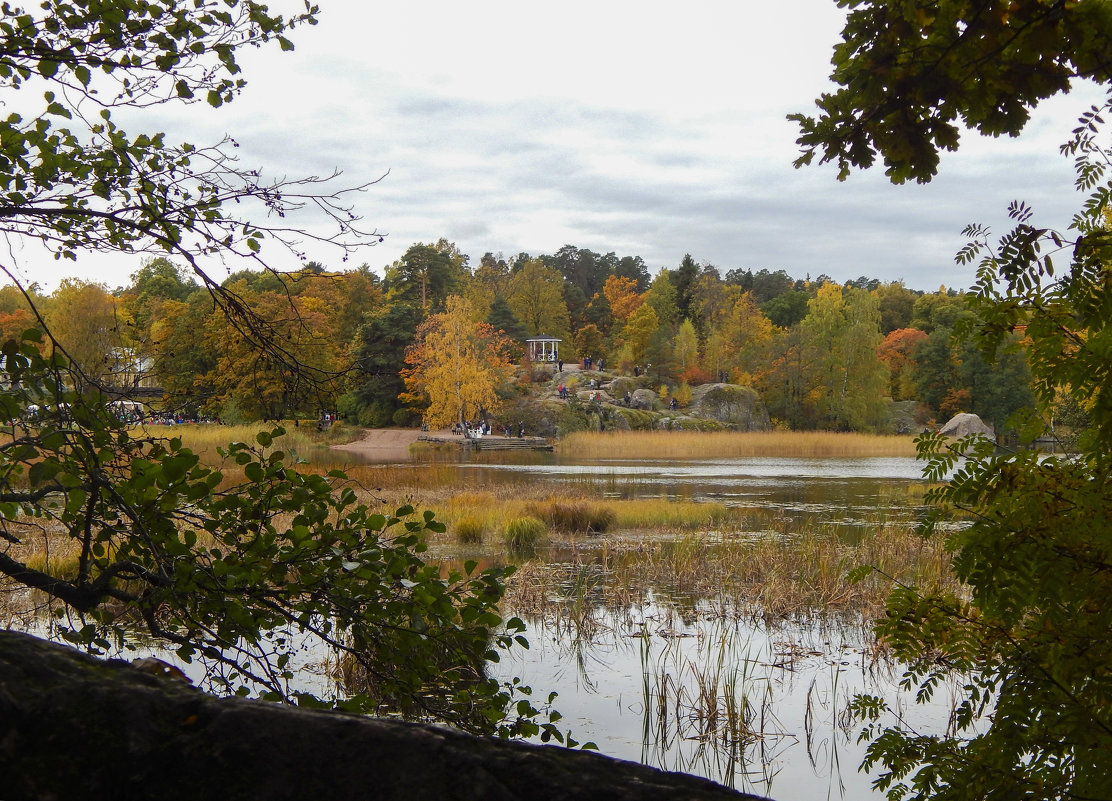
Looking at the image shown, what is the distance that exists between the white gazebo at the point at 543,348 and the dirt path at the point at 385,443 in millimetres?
18948

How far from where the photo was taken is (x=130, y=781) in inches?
53.7

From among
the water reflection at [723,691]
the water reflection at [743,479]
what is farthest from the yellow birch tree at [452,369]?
the water reflection at [723,691]

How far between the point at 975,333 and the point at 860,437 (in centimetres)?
5091

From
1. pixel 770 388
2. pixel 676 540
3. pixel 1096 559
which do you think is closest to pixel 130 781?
pixel 1096 559

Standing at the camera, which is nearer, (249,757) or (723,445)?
(249,757)

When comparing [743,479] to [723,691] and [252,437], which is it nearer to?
[252,437]

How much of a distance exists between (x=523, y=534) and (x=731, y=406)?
50042 millimetres

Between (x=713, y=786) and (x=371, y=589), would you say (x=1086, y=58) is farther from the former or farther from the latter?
(x=371, y=589)

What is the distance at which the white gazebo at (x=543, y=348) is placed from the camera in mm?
72688

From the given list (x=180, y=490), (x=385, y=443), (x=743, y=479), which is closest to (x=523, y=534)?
(x=180, y=490)

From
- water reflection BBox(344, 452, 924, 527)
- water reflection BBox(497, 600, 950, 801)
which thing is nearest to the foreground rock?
water reflection BBox(497, 600, 950, 801)

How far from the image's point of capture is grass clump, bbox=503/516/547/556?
14922 millimetres

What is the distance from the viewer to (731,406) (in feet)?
208

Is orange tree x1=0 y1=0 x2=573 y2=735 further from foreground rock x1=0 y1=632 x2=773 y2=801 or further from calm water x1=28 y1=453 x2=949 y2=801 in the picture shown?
calm water x1=28 y1=453 x2=949 y2=801
